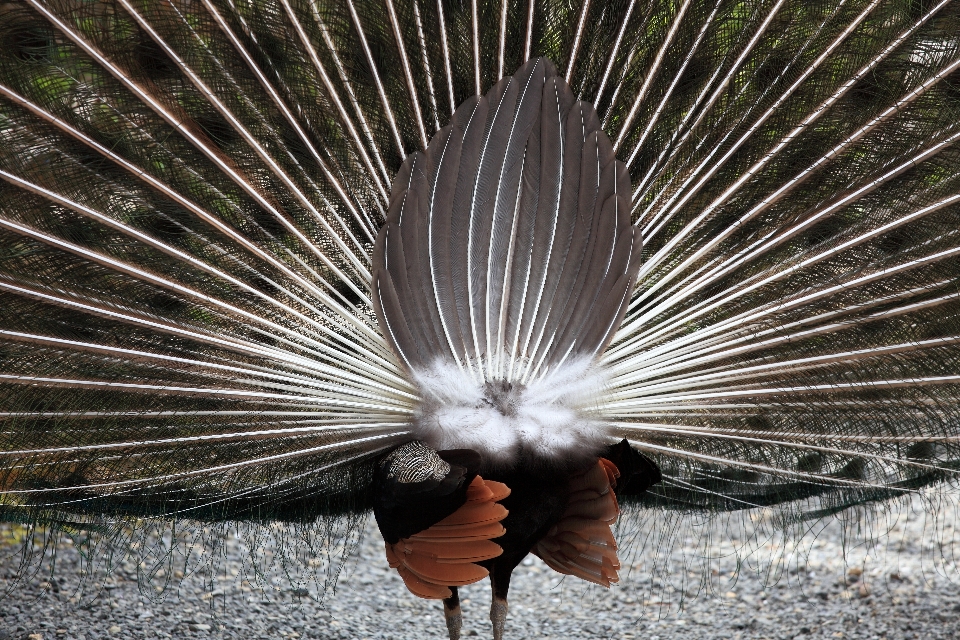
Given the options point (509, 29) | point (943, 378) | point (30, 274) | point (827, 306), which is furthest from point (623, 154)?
point (30, 274)

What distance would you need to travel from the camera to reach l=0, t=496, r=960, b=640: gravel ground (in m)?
4.61

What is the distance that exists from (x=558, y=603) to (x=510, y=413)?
292 cm

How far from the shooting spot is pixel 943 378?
3502mm

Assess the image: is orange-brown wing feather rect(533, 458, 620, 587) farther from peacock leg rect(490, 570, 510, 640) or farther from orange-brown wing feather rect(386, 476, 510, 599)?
orange-brown wing feather rect(386, 476, 510, 599)

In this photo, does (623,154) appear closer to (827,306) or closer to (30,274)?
(827,306)

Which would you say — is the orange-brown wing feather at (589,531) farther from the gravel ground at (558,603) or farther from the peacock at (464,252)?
the gravel ground at (558,603)

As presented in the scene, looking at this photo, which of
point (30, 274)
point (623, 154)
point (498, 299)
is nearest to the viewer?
point (30, 274)

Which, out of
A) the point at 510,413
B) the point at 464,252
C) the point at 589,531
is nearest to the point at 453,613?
the point at 589,531

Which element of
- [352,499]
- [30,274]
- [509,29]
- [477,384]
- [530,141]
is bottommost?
[352,499]

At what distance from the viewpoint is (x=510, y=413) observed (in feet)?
10.7

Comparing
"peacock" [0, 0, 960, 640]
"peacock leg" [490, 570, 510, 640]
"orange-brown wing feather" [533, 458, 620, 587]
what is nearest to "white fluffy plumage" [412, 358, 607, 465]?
"peacock" [0, 0, 960, 640]

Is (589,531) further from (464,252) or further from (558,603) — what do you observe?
(558,603)

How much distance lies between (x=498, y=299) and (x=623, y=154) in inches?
31.8

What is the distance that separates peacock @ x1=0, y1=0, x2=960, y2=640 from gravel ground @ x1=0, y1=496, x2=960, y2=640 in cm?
115
